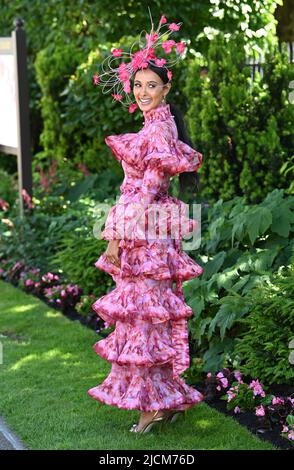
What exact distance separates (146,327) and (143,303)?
0.41ft

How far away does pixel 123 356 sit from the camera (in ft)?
14.9

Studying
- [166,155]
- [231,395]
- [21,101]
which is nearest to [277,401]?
[231,395]

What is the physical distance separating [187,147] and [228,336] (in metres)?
1.30

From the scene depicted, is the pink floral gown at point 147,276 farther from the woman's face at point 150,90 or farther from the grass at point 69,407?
the grass at point 69,407

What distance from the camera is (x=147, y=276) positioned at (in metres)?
4.53

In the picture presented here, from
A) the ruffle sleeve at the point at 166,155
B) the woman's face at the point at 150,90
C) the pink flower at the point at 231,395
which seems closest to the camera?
the ruffle sleeve at the point at 166,155

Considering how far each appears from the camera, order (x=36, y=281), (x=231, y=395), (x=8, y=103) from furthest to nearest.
A: 1. (x=8, y=103)
2. (x=36, y=281)
3. (x=231, y=395)

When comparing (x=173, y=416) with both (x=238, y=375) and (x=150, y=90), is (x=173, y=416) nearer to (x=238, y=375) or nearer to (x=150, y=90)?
(x=238, y=375)

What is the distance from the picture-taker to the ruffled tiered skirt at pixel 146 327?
14.8 feet

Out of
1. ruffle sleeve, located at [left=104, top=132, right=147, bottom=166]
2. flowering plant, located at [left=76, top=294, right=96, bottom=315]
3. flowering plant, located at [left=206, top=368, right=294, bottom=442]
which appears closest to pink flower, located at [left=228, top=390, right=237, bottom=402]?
flowering plant, located at [left=206, top=368, right=294, bottom=442]

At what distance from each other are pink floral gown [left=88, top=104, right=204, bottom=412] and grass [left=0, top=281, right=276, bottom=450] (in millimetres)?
180

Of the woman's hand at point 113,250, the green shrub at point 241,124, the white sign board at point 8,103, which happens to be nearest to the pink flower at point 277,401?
A: the woman's hand at point 113,250
